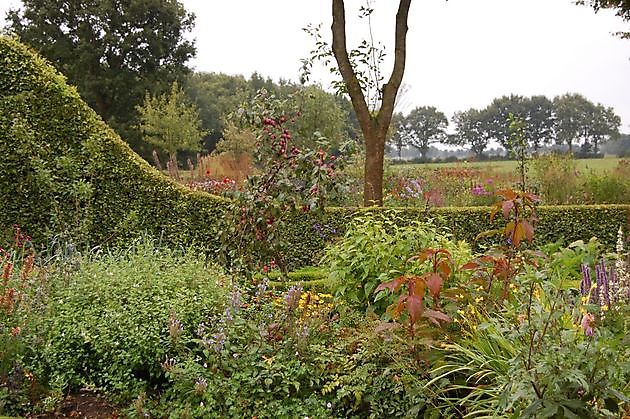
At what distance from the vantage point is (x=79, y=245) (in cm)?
686

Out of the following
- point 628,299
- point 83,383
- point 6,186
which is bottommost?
point 83,383

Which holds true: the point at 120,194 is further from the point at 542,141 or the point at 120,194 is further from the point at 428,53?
the point at 542,141

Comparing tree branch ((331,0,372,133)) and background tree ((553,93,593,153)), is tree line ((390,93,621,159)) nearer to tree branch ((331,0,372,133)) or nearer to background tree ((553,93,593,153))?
background tree ((553,93,593,153))

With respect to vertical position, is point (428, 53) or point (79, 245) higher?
point (428, 53)

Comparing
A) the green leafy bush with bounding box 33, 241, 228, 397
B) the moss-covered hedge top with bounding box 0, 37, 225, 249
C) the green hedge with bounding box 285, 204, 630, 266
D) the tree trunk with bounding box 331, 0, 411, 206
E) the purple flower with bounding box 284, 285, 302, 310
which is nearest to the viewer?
the green leafy bush with bounding box 33, 241, 228, 397

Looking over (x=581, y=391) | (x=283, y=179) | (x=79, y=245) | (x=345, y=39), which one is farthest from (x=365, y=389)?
(x=345, y=39)

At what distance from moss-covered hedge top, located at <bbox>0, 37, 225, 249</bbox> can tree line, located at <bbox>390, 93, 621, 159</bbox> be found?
1893 cm

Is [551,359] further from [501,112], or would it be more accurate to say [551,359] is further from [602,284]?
[501,112]

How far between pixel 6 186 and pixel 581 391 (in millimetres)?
6418

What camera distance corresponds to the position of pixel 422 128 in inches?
1242

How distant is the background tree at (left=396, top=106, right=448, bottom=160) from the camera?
100 feet

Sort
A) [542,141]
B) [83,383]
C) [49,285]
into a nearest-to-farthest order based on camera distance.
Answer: [83,383]
[49,285]
[542,141]

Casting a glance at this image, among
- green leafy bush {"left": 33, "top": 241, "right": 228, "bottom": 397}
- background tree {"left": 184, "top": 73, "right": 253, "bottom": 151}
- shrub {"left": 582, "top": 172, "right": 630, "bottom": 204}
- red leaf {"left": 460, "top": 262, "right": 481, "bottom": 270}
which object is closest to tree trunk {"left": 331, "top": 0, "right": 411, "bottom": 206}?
shrub {"left": 582, "top": 172, "right": 630, "bottom": 204}

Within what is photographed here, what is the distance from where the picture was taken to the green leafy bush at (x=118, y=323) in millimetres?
3326
